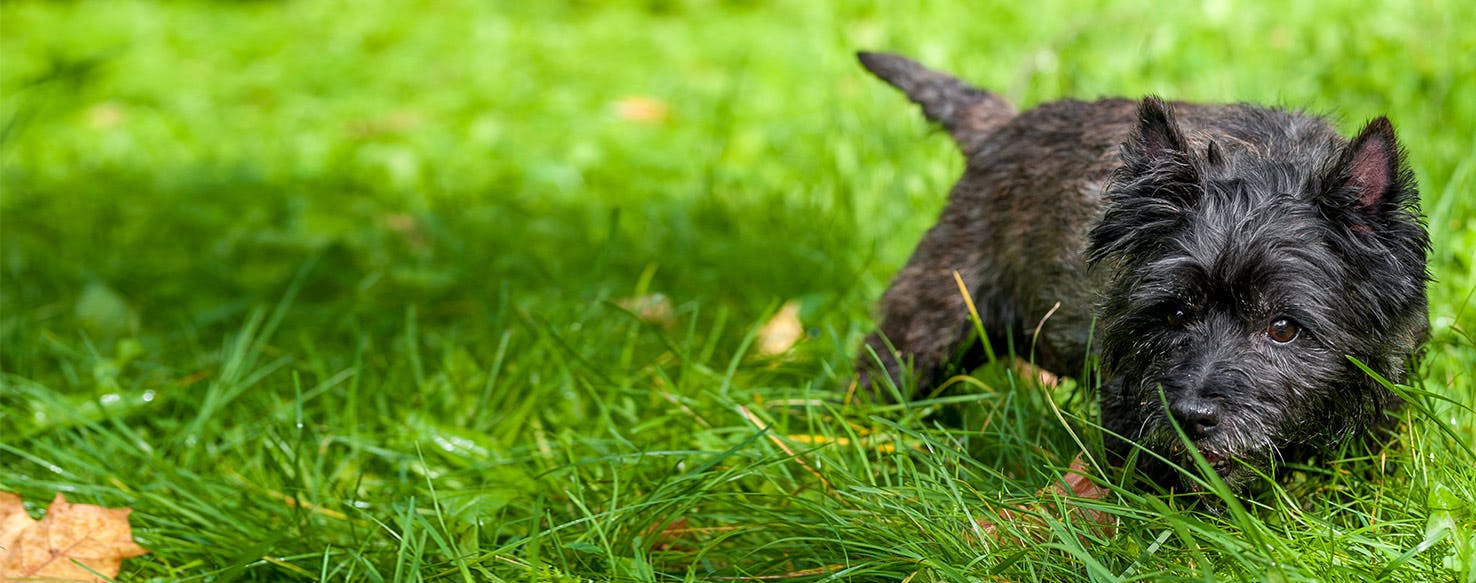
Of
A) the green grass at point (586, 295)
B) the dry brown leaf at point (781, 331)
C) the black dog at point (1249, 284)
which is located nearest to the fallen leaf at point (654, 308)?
the green grass at point (586, 295)

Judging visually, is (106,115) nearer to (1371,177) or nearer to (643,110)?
(643,110)

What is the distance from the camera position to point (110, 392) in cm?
382

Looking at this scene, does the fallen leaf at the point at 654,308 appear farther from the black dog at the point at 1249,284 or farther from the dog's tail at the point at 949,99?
the black dog at the point at 1249,284

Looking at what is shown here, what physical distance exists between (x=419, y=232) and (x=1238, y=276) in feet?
12.8

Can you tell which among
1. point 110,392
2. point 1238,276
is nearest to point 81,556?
point 110,392

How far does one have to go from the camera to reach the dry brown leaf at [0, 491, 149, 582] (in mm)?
3008

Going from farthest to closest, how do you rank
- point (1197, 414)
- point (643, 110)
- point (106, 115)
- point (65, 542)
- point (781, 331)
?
point (106, 115) → point (643, 110) → point (781, 331) → point (65, 542) → point (1197, 414)

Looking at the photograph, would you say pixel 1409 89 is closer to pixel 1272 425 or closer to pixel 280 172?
pixel 1272 425

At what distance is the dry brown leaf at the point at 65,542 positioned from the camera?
301 cm

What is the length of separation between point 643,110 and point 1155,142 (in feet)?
15.6

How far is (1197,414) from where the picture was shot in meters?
2.58

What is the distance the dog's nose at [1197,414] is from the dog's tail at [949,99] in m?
1.48

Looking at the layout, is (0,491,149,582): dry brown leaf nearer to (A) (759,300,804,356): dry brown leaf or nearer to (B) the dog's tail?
(A) (759,300,804,356): dry brown leaf

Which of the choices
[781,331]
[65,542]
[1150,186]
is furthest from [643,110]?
[1150,186]
